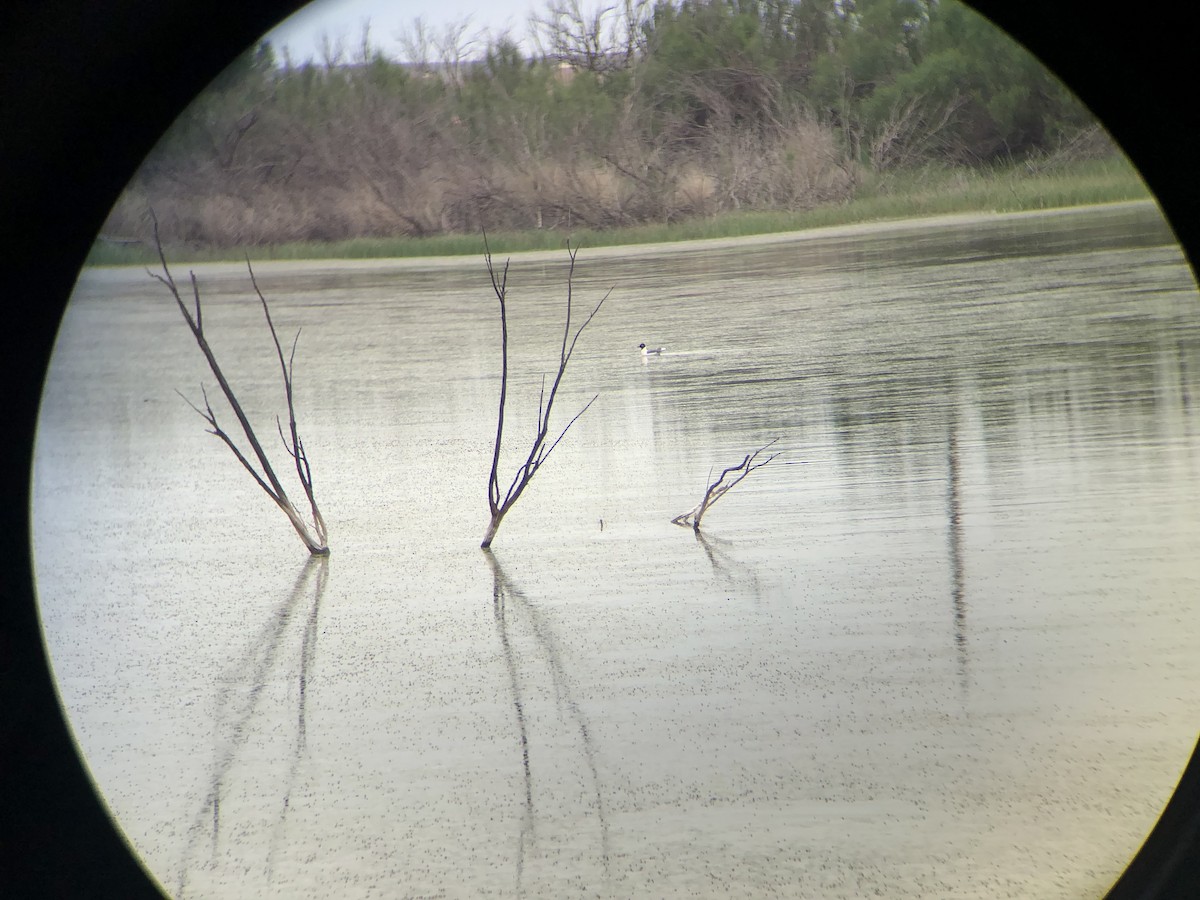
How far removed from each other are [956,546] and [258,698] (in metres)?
2.85

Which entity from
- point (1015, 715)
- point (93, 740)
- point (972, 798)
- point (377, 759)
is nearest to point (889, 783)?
point (972, 798)

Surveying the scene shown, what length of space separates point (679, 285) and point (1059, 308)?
2.57 meters

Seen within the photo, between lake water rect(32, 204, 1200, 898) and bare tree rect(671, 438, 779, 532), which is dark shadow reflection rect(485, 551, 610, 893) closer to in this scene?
lake water rect(32, 204, 1200, 898)

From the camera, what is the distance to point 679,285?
20.6 feet

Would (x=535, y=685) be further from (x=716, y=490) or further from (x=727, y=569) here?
(x=716, y=490)

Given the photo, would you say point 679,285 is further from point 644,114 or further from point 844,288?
point 644,114

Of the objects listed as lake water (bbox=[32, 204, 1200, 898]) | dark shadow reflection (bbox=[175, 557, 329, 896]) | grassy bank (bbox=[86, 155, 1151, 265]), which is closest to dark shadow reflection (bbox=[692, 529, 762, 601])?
lake water (bbox=[32, 204, 1200, 898])

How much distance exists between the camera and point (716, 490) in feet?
16.5

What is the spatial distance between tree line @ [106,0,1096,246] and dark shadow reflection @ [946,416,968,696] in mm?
1420

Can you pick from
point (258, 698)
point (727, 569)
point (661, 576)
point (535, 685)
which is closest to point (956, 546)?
point (727, 569)

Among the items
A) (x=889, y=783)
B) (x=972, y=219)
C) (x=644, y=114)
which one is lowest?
(x=889, y=783)

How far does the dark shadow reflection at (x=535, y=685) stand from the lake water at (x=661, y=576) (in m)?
0.01

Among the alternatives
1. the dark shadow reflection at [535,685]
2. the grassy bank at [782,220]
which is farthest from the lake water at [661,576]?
the grassy bank at [782,220]

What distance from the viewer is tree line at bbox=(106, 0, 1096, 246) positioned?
15.4 feet
